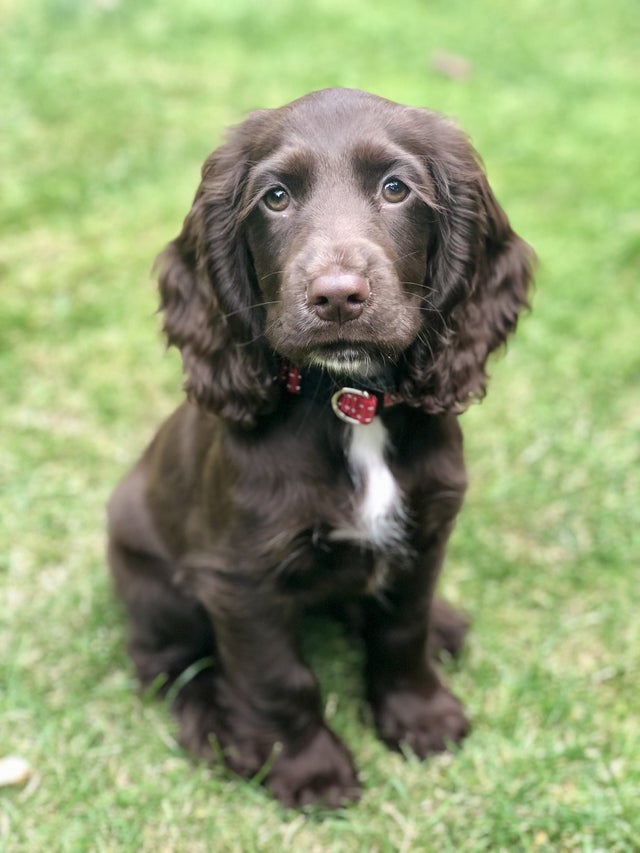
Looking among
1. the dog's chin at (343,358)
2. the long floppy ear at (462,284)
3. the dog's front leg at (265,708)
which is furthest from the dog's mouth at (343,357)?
the dog's front leg at (265,708)

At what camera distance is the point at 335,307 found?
6.32 ft

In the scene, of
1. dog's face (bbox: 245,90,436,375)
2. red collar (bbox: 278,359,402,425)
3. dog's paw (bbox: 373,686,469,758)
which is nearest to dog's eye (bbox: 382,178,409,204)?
dog's face (bbox: 245,90,436,375)

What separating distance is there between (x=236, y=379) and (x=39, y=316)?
244 cm

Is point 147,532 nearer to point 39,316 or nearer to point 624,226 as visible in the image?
point 39,316

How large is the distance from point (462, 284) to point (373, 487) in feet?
1.67

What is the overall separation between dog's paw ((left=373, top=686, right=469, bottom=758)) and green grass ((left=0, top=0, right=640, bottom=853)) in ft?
0.16

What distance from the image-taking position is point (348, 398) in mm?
2260

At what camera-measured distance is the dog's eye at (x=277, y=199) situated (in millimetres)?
2139

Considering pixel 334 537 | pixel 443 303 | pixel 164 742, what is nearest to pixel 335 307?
pixel 443 303

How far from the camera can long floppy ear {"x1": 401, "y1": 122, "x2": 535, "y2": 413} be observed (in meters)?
2.20

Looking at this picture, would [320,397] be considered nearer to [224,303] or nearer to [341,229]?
[224,303]

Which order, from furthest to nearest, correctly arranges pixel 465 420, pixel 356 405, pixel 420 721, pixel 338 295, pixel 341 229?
pixel 465 420
pixel 420 721
pixel 356 405
pixel 341 229
pixel 338 295

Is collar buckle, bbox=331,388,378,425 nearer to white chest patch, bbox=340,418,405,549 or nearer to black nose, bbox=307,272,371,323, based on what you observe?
white chest patch, bbox=340,418,405,549

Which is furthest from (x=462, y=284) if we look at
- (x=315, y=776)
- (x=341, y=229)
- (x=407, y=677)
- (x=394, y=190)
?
(x=315, y=776)
